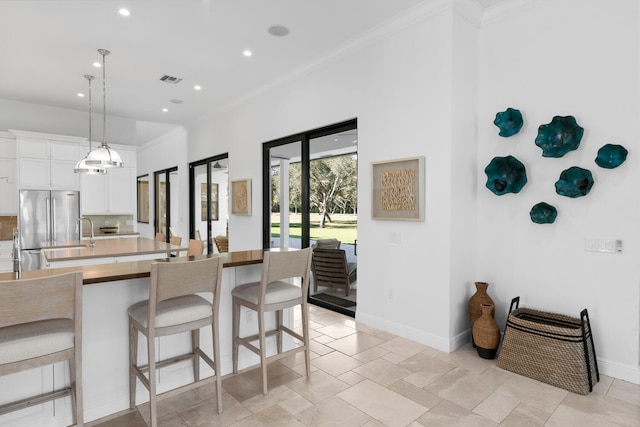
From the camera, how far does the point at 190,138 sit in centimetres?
780

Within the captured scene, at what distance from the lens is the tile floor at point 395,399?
228 cm

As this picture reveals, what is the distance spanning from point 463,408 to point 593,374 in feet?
3.89

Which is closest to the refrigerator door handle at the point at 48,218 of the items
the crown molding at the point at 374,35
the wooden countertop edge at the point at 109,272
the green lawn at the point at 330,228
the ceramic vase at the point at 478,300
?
the green lawn at the point at 330,228

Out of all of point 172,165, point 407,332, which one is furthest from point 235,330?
point 172,165

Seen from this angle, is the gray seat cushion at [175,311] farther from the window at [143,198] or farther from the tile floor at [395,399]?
the window at [143,198]

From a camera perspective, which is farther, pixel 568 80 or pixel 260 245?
pixel 260 245

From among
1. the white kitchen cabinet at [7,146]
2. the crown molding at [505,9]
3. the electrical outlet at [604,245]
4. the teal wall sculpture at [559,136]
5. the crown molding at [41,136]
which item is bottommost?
A: the electrical outlet at [604,245]

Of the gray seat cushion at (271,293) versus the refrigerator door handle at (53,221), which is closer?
the gray seat cushion at (271,293)

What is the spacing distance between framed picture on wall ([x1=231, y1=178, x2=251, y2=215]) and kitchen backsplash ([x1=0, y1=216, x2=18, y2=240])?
3.59 m

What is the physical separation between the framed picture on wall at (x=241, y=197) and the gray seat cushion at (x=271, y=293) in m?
3.16

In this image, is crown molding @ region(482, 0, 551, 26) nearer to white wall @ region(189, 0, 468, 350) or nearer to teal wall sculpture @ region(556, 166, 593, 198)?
white wall @ region(189, 0, 468, 350)

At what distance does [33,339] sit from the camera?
175 cm

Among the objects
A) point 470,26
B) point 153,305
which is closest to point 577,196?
point 470,26

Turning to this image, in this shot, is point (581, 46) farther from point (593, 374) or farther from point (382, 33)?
point (593, 374)
